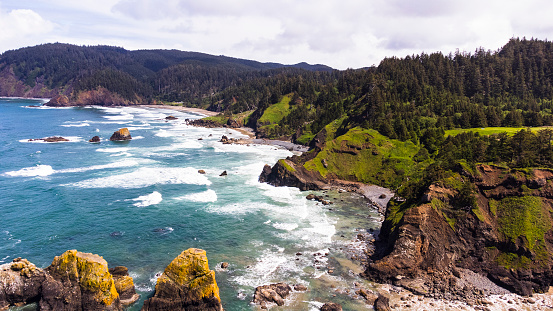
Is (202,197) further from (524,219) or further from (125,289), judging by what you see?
(524,219)

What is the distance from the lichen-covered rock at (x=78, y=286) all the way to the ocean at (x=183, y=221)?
347 centimetres

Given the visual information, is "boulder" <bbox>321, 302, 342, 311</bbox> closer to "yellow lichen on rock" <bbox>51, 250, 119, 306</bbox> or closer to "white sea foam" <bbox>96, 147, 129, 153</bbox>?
"yellow lichen on rock" <bbox>51, 250, 119, 306</bbox>

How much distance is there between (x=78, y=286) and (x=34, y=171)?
2445 inches

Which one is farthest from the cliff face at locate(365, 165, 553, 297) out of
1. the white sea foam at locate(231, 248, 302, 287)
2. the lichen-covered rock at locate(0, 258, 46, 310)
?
the lichen-covered rock at locate(0, 258, 46, 310)

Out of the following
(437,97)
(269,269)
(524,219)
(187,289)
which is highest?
(437,97)

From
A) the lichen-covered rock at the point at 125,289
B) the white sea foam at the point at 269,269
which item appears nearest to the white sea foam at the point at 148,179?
the white sea foam at the point at 269,269

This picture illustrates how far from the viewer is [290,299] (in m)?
37.6

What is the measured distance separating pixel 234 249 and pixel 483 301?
3202 centimetres

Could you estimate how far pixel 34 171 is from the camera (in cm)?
8112

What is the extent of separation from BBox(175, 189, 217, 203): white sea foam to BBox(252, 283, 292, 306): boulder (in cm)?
3158

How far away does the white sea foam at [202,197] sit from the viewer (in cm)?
6725

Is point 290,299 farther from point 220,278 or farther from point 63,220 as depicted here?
point 63,220

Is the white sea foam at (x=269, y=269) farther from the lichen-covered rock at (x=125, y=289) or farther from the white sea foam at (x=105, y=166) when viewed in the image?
the white sea foam at (x=105, y=166)

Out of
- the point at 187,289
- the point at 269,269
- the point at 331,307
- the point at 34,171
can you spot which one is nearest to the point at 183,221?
the point at 269,269
